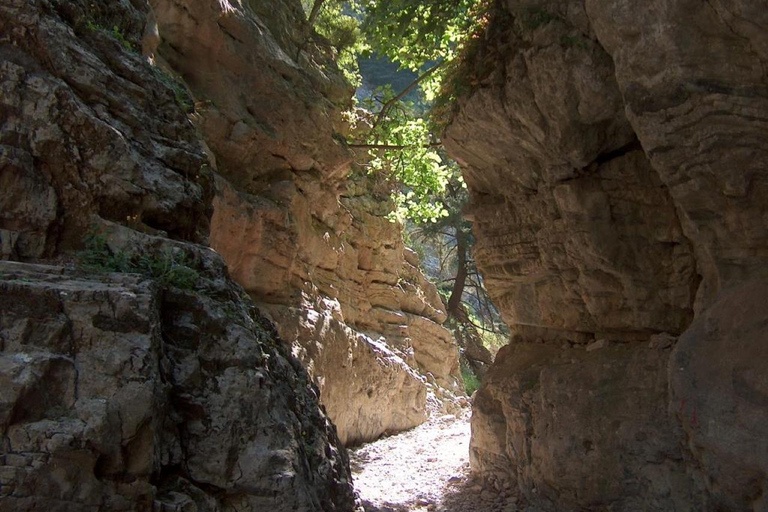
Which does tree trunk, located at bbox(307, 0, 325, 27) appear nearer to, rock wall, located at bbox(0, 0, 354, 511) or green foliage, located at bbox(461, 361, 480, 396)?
rock wall, located at bbox(0, 0, 354, 511)

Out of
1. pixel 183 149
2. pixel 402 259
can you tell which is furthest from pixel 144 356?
pixel 402 259

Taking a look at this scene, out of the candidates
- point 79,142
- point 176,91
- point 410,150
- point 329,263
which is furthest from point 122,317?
point 410,150

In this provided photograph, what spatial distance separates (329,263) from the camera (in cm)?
1160

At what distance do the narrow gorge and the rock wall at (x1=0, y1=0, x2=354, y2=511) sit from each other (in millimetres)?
14

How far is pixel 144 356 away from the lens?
2865mm

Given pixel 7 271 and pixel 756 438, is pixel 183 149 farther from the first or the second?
pixel 756 438

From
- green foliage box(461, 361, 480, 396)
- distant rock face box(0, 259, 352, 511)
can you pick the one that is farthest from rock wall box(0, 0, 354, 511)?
green foliage box(461, 361, 480, 396)

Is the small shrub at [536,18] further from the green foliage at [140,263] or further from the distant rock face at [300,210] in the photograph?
the green foliage at [140,263]

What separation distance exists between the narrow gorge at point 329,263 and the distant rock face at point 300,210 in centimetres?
6

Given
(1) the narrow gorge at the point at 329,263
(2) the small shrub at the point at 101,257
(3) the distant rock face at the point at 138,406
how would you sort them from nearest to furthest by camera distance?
1. (3) the distant rock face at the point at 138,406
2. (1) the narrow gorge at the point at 329,263
3. (2) the small shrub at the point at 101,257

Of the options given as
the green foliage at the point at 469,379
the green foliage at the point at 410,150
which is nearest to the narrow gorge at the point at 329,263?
the green foliage at the point at 410,150

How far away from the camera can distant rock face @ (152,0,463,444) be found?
905cm

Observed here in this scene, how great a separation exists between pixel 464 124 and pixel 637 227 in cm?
272

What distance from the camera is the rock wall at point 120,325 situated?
256 cm
